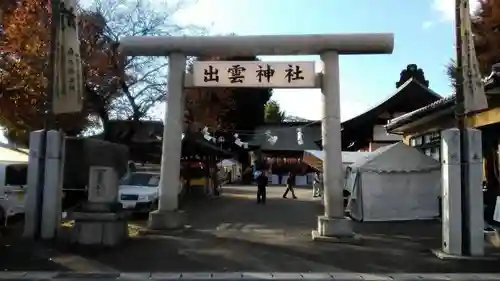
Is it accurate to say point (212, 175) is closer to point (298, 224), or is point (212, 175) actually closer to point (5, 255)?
point (298, 224)

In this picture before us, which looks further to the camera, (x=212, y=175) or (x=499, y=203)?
(x=212, y=175)

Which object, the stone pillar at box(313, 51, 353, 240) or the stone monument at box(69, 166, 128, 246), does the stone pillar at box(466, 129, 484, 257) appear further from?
the stone monument at box(69, 166, 128, 246)

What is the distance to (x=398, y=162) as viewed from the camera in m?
18.8

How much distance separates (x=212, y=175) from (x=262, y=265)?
23.7 metres

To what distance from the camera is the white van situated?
16.8 metres

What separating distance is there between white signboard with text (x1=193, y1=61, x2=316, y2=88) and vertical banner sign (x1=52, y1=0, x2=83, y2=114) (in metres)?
3.27

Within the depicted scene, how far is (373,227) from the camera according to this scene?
55.6 feet

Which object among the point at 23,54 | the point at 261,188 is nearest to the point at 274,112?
the point at 261,188

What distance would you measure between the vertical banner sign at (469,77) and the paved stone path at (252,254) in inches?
126

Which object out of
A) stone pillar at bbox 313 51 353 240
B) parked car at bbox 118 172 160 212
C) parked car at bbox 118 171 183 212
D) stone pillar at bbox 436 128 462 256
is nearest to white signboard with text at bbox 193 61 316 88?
stone pillar at bbox 313 51 353 240

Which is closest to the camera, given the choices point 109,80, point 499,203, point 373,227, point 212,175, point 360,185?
point 499,203

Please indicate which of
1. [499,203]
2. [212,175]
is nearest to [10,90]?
[499,203]

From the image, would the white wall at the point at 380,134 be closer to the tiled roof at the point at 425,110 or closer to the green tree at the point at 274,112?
the tiled roof at the point at 425,110

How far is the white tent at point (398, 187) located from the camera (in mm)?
18688
